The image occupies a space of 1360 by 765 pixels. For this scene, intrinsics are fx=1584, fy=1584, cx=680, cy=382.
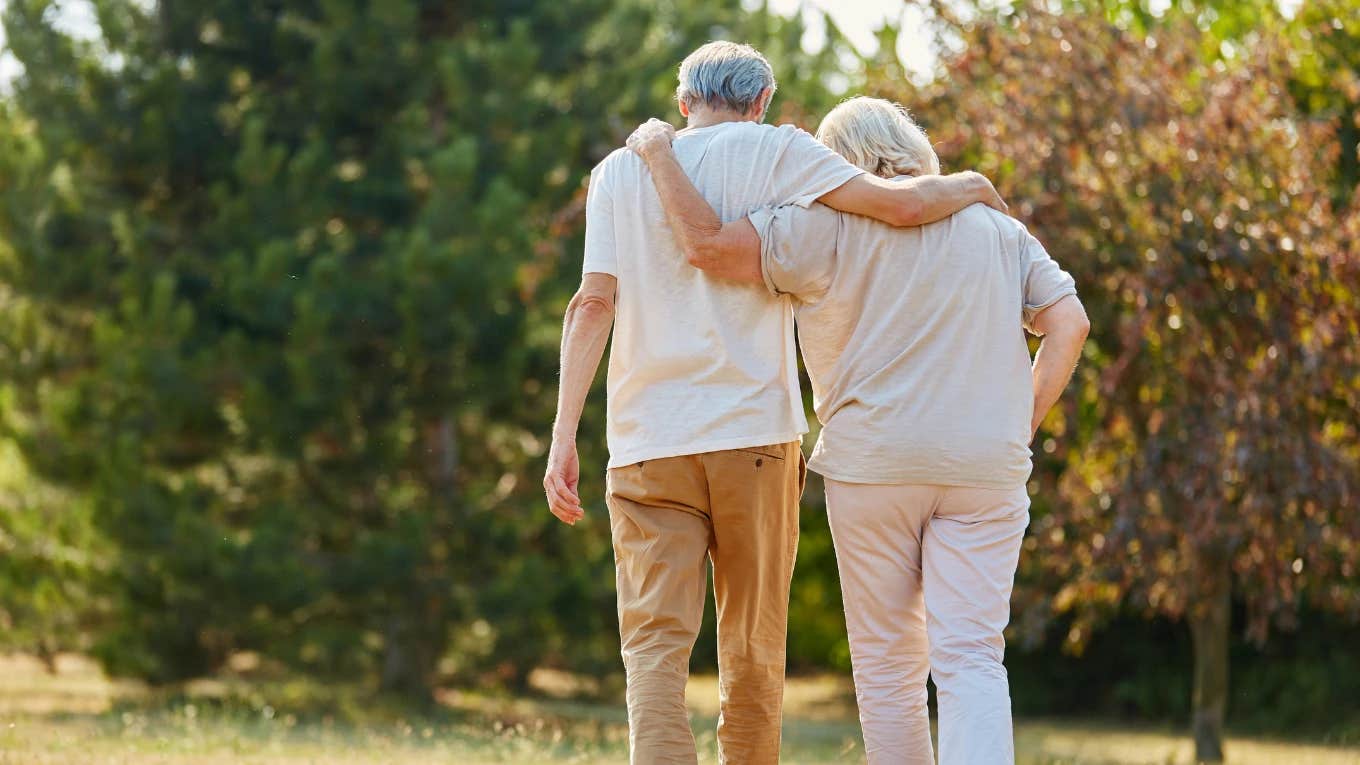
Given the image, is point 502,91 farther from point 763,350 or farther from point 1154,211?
point 763,350

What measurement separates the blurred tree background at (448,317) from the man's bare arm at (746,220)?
396cm

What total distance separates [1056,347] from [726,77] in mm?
879

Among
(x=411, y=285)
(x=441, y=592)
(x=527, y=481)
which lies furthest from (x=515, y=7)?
(x=441, y=592)

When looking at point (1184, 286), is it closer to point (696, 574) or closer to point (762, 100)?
point (762, 100)

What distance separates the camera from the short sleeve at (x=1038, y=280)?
3.25 metres

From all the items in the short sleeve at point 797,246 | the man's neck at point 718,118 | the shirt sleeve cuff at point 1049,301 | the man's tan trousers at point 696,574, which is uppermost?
the man's neck at point 718,118

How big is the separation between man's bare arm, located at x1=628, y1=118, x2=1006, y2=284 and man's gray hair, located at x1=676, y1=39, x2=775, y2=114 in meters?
0.22

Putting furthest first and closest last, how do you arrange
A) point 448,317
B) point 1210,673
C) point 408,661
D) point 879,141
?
1. point 408,661
2. point 448,317
3. point 1210,673
4. point 879,141

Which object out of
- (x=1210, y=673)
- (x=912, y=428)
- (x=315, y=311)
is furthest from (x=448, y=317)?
(x=912, y=428)

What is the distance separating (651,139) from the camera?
127 inches

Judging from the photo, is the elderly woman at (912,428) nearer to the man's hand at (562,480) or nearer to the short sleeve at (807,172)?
the short sleeve at (807,172)

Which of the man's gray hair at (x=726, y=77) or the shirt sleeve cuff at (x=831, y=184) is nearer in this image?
the shirt sleeve cuff at (x=831, y=184)

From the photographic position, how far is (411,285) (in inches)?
338

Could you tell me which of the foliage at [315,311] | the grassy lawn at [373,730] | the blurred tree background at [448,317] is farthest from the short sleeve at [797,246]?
the foliage at [315,311]
